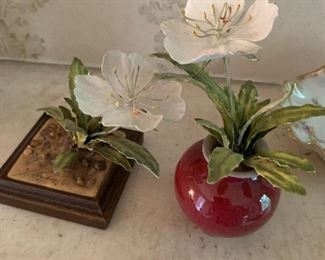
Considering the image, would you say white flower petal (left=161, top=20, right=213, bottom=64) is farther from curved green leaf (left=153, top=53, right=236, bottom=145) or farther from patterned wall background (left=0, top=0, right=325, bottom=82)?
patterned wall background (left=0, top=0, right=325, bottom=82)

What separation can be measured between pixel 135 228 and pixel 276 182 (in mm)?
223

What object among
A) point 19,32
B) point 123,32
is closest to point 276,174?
point 123,32

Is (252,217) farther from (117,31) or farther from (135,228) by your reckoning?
(117,31)

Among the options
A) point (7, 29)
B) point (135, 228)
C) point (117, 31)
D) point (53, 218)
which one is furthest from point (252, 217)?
point (7, 29)

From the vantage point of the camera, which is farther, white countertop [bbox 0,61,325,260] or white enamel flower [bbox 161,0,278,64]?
white countertop [bbox 0,61,325,260]

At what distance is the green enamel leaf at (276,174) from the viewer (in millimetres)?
427

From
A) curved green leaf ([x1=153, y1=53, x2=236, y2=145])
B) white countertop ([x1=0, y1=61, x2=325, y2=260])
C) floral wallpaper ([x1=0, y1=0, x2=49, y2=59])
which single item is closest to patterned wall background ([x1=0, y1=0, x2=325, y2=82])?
floral wallpaper ([x1=0, y1=0, x2=49, y2=59])

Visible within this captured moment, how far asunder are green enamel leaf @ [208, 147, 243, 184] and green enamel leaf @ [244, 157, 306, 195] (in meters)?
0.02

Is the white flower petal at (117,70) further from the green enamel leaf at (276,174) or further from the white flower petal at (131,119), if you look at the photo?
the green enamel leaf at (276,174)

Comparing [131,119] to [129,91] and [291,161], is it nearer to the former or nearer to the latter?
[129,91]

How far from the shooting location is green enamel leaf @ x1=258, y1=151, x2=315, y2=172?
0.44 m

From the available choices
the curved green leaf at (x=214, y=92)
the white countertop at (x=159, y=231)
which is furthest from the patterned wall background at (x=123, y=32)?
the curved green leaf at (x=214, y=92)

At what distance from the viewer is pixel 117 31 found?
2.47 ft

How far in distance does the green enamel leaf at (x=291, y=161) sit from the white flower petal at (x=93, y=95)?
192 mm
